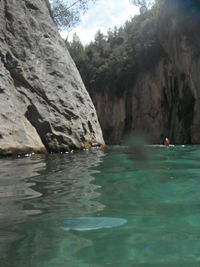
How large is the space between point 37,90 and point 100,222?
8344mm

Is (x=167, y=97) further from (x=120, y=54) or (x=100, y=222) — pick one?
(x=100, y=222)

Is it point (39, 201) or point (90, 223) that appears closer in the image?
point (90, 223)

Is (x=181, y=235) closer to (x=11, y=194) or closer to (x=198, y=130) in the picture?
(x=11, y=194)

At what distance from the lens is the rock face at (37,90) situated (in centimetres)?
974

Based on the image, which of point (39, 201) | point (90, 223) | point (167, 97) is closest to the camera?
point (90, 223)

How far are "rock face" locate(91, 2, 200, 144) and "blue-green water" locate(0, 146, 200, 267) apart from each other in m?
26.6

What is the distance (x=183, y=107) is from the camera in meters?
32.7

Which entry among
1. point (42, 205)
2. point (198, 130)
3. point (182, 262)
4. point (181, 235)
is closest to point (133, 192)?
point (42, 205)

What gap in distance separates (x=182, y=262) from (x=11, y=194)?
238cm

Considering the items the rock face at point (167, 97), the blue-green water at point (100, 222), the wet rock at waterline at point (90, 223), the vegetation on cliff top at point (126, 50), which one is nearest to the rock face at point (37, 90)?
the blue-green water at point (100, 222)

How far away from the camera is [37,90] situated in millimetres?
11117

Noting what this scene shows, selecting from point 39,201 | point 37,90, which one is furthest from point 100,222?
point 37,90

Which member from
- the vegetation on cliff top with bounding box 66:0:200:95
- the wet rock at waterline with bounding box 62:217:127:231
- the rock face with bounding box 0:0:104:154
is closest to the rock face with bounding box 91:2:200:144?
the vegetation on cliff top with bounding box 66:0:200:95

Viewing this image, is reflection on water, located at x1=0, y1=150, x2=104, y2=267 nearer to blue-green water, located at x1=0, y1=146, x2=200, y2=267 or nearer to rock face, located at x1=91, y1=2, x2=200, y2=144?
blue-green water, located at x1=0, y1=146, x2=200, y2=267
